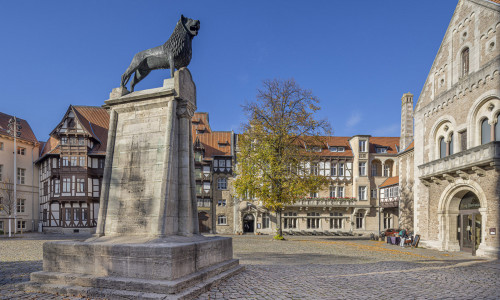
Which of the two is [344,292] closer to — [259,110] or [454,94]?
[454,94]

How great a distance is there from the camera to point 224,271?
9008 mm

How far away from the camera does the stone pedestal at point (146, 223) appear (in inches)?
267

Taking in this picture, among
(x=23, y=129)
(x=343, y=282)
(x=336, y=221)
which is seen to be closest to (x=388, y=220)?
(x=336, y=221)

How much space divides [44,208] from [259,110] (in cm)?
3043

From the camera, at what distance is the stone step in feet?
20.9

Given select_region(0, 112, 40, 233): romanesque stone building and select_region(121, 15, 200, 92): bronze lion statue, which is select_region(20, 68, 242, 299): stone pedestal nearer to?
select_region(121, 15, 200, 92): bronze lion statue

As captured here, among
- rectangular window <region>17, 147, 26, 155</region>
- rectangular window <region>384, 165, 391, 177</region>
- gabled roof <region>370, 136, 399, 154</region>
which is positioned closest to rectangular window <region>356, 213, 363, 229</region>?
rectangular window <region>384, 165, 391, 177</region>

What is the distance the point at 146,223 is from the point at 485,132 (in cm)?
1835

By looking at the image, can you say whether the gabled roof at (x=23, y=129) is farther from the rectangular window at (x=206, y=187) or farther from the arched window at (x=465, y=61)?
the arched window at (x=465, y=61)

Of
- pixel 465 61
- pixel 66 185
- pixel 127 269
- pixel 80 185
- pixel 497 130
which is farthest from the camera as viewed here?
pixel 66 185

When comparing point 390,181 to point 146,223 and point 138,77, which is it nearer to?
point 138,77

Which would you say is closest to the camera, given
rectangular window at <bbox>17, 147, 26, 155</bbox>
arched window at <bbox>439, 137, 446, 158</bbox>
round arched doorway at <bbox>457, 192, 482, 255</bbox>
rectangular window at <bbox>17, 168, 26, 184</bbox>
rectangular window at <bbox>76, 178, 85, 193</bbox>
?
round arched doorway at <bbox>457, 192, 482, 255</bbox>

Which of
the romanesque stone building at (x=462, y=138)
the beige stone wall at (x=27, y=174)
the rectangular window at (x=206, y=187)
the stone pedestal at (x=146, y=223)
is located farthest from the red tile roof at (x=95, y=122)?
the romanesque stone building at (x=462, y=138)

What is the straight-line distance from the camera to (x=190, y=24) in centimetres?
852
